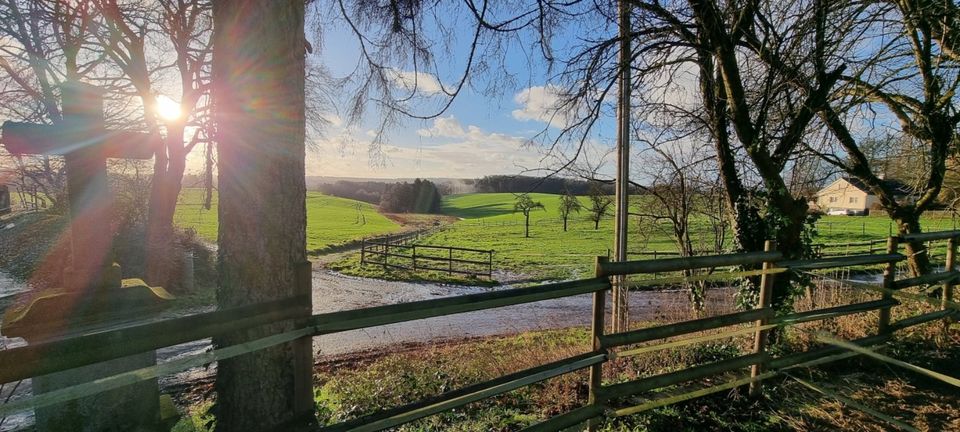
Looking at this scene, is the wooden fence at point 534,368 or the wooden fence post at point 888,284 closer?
the wooden fence at point 534,368

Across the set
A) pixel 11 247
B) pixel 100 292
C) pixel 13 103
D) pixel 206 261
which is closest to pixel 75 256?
pixel 100 292

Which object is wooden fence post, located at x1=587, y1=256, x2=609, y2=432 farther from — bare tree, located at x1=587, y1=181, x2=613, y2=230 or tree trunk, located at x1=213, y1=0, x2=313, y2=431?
bare tree, located at x1=587, y1=181, x2=613, y2=230

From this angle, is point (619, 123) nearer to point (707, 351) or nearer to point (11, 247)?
point (707, 351)

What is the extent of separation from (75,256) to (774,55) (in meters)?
5.99

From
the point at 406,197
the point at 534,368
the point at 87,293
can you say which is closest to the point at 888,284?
the point at 534,368

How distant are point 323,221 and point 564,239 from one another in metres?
29.2

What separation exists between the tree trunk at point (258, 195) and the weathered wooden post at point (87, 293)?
423mm

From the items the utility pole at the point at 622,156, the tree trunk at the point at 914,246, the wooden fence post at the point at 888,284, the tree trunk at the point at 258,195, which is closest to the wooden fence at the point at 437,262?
the utility pole at the point at 622,156

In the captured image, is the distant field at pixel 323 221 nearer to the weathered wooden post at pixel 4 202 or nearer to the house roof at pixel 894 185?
the weathered wooden post at pixel 4 202

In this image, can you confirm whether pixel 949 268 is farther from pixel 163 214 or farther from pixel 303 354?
pixel 163 214

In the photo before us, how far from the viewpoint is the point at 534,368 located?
2.68 meters

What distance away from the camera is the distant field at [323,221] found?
1883cm

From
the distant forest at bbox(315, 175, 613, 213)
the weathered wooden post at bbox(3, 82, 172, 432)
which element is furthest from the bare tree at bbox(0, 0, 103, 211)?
the distant forest at bbox(315, 175, 613, 213)

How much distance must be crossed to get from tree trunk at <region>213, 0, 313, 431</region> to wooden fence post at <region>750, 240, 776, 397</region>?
3561 millimetres
